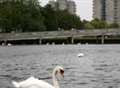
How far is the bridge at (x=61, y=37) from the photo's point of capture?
163 metres

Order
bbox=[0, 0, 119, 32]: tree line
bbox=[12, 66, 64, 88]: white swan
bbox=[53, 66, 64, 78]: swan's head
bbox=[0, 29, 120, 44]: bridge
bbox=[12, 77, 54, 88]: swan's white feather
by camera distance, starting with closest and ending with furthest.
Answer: bbox=[53, 66, 64, 78]: swan's head
bbox=[12, 66, 64, 88]: white swan
bbox=[12, 77, 54, 88]: swan's white feather
bbox=[0, 29, 120, 44]: bridge
bbox=[0, 0, 119, 32]: tree line

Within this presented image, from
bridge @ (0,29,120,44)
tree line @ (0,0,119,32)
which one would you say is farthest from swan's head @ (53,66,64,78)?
tree line @ (0,0,119,32)

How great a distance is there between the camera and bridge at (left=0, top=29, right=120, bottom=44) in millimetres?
162663

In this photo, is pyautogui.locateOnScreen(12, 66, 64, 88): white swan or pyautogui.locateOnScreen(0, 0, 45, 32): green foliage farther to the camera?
pyautogui.locateOnScreen(0, 0, 45, 32): green foliage

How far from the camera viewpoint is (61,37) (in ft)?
583

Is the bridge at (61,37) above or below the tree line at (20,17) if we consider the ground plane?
below

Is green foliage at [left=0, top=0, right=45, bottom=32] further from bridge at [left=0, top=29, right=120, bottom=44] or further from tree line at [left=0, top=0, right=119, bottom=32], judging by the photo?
bridge at [left=0, top=29, right=120, bottom=44]

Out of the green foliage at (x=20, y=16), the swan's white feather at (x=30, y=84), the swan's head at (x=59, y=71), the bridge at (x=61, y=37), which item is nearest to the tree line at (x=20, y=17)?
the green foliage at (x=20, y=16)

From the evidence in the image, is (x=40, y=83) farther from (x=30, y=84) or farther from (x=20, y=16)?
(x=20, y=16)

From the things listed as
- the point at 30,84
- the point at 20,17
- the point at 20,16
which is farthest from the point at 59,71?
the point at 20,16

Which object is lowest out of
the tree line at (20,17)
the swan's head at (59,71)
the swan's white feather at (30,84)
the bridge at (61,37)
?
the bridge at (61,37)

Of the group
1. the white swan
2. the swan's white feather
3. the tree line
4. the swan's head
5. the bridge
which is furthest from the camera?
the tree line

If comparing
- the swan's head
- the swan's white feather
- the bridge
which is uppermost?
the swan's head

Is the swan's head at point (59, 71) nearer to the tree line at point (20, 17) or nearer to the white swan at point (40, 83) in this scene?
the white swan at point (40, 83)
